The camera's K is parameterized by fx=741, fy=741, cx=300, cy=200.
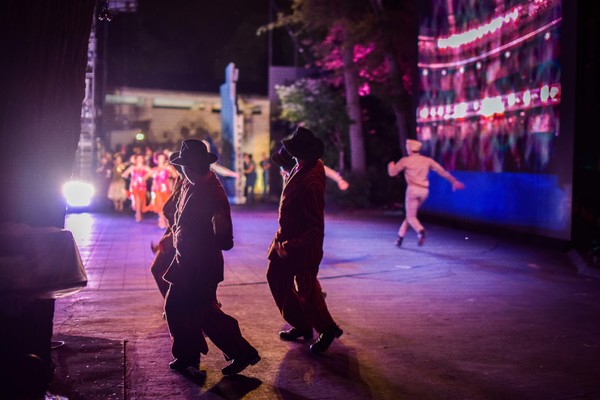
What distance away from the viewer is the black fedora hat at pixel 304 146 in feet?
21.1

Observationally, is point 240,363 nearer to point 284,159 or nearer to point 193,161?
point 193,161

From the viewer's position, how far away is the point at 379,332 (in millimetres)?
7109

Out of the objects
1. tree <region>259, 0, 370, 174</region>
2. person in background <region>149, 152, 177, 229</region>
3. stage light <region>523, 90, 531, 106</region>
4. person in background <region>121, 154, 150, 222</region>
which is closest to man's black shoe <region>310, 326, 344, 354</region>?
stage light <region>523, 90, 531, 106</region>

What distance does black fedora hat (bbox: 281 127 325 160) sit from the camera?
642cm

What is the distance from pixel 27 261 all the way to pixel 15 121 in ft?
3.05

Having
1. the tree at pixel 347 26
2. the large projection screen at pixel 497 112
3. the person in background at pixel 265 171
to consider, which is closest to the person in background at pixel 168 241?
the large projection screen at pixel 497 112

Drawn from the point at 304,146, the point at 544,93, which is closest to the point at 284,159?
the point at 304,146

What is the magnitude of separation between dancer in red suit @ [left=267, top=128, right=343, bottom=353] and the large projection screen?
8.33 meters

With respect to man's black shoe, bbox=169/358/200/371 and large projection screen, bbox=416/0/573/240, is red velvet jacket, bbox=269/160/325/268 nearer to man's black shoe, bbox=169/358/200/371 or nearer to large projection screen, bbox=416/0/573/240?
man's black shoe, bbox=169/358/200/371

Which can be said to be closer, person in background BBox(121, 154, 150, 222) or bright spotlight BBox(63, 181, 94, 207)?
person in background BBox(121, 154, 150, 222)

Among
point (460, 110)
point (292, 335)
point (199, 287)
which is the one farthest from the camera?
point (460, 110)

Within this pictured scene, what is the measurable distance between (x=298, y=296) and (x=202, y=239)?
122 cm

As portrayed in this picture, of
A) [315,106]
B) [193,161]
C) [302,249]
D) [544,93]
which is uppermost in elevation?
[315,106]

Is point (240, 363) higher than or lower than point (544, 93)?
lower
